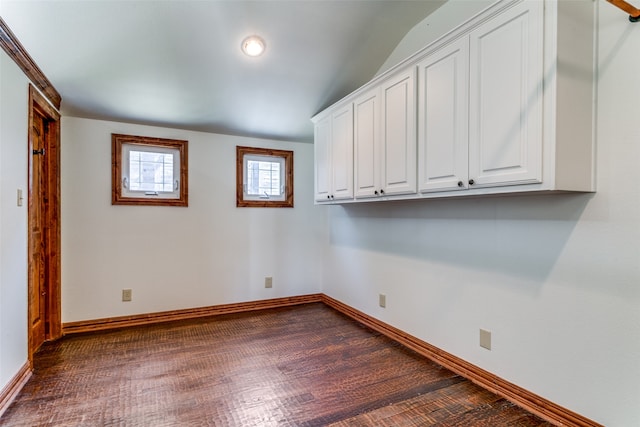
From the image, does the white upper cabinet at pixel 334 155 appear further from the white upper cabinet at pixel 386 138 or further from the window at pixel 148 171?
the window at pixel 148 171

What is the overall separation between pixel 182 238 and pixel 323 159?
5.79ft

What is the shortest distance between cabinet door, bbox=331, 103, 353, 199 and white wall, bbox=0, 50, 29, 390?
7.73ft

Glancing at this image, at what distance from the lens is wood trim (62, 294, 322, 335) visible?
10.3 feet

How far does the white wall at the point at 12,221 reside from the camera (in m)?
1.89

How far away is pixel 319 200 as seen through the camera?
3490mm

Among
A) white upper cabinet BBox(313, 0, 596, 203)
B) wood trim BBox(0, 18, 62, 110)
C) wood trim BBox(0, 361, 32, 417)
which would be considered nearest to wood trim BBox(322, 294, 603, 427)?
white upper cabinet BBox(313, 0, 596, 203)

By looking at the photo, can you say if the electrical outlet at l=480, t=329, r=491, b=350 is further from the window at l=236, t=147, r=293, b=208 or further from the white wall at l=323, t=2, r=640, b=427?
the window at l=236, t=147, r=293, b=208

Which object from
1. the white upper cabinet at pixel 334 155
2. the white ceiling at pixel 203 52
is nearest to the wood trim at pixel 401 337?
the white upper cabinet at pixel 334 155

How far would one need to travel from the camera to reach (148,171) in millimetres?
3463

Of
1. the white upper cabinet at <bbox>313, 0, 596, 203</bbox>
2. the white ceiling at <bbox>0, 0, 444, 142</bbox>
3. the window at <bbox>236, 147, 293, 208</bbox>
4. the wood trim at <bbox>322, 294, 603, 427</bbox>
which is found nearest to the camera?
the white upper cabinet at <bbox>313, 0, 596, 203</bbox>

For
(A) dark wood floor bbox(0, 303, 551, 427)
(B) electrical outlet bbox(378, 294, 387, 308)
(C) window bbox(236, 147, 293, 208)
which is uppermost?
(C) window bbox(236, 147, 293, 208)

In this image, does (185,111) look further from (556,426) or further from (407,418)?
(556,426)

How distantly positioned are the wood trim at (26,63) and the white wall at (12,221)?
5 centimetres

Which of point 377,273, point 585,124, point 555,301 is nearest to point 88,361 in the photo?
point 377,273
